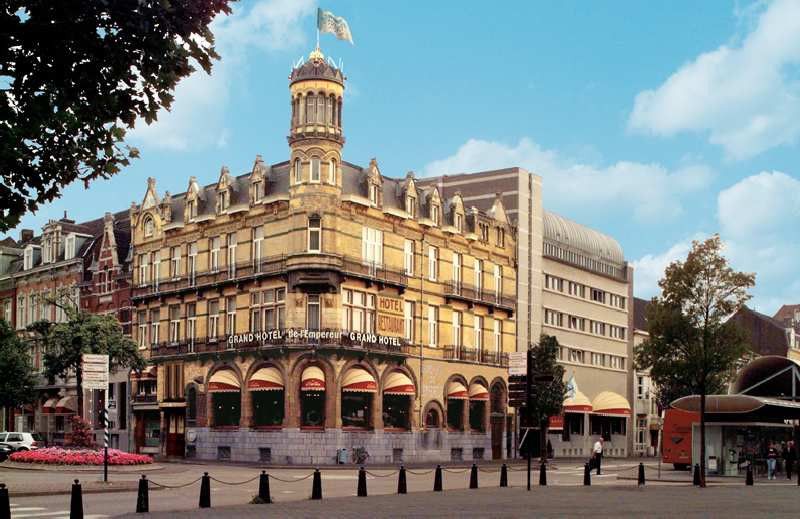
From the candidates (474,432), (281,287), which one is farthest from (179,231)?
(474,432)

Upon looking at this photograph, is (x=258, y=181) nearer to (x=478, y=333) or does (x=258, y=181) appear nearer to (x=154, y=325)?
(x=154, y=325)

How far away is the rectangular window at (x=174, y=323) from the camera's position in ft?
211

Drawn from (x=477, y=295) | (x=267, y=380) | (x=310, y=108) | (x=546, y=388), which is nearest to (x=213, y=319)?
(x=267, y=380)

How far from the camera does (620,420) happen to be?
286ft

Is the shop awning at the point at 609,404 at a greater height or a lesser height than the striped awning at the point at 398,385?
lesser

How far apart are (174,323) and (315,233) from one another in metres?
14.2

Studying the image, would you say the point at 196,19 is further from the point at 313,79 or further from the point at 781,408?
the point at 313,79

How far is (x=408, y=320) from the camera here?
61438mm

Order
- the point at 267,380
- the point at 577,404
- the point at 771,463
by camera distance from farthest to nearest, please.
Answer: the point at 577,404, the point at 267,380, the point at 771,463

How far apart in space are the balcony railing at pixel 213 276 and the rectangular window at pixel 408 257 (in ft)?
27.6

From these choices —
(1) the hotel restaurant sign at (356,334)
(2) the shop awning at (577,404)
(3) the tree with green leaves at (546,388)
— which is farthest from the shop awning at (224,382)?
(2) the shop awning at (577,404)

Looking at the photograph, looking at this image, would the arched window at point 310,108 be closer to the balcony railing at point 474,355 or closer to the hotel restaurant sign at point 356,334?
the hotel restaurant sign at point 356,334

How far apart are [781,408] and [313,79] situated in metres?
28.8

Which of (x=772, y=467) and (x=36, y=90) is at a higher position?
(x=36, y=90)
